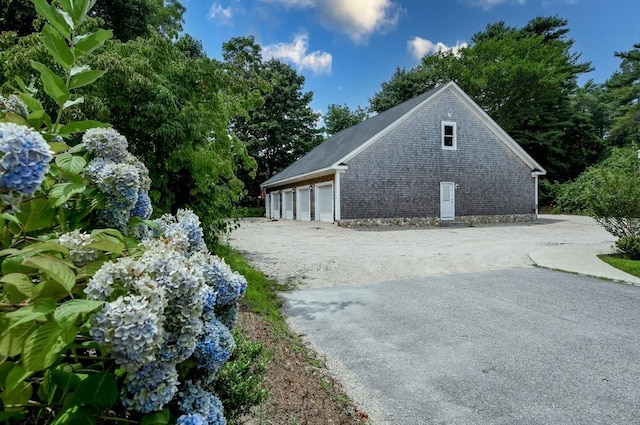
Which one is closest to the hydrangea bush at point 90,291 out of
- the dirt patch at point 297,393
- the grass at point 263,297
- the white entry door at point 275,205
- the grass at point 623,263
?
the dirt patch at point 297,393

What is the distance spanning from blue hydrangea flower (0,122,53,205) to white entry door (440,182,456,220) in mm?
19271

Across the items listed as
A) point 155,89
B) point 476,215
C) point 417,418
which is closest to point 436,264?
point 417,418

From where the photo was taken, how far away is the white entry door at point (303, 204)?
2120 cm

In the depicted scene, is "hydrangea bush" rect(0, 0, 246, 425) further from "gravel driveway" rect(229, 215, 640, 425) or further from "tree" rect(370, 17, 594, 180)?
"tree" rect(370, 17, 594, 180)

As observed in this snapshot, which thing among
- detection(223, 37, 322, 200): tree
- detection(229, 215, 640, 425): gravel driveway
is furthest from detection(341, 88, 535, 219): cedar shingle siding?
detection(223, 37, 322, 200): tree

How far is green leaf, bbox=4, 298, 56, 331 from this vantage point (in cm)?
82

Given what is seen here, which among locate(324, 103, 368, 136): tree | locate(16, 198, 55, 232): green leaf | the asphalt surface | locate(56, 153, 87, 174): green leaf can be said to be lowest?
the asphalt surface

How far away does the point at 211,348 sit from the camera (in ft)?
4.17

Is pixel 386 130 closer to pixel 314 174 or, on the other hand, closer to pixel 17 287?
pixel 314 174

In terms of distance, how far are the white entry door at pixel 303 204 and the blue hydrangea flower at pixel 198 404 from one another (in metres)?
19.7

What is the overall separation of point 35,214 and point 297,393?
217 cm

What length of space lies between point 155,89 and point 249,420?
398 cm

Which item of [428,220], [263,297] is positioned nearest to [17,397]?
[263,297]

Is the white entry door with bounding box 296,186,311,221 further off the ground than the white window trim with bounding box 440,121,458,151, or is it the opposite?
the white window trim with bounding box 440,121,458,151
